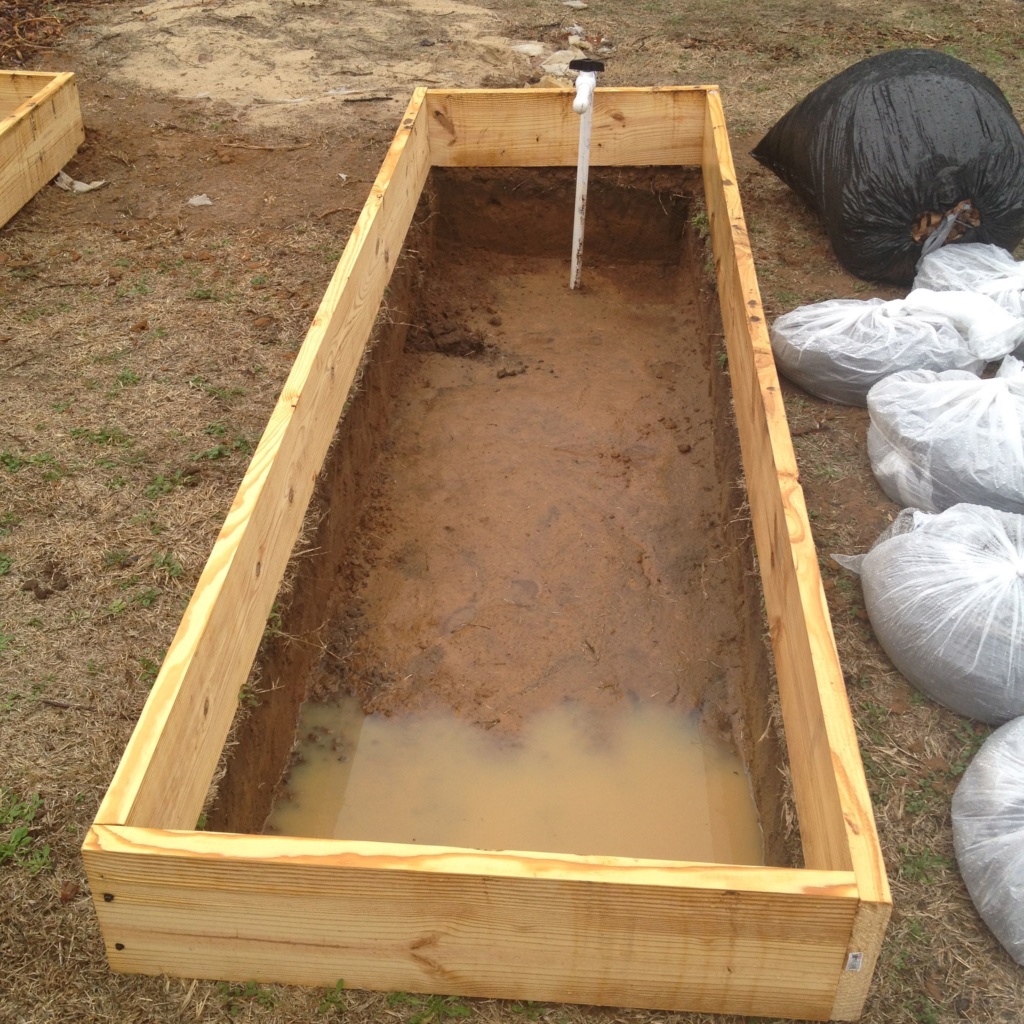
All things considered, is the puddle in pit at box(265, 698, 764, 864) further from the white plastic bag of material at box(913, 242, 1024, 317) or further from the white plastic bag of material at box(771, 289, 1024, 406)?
the white plastic bag of material at box(913, 242, 1024, 317)

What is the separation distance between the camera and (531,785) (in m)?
2.94

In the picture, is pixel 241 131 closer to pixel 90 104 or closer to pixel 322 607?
pixel 90 104

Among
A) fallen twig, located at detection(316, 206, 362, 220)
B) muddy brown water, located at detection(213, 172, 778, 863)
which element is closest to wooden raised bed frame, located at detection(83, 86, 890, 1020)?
muddy brown water, located at detection(213, 172, 778, 863)

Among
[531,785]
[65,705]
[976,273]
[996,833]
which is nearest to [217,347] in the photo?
[65,705]

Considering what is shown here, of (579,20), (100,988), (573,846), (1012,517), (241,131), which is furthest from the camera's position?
(579,20)

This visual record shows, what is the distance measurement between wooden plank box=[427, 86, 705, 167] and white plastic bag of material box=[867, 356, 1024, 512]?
6.89ft

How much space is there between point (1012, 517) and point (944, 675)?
0.58m

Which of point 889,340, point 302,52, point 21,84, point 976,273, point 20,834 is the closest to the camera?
point 20,834

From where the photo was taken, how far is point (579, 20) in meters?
8.31

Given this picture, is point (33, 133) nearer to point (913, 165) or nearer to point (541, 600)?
point (541, 600)

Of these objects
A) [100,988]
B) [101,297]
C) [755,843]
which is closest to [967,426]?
[755,843]

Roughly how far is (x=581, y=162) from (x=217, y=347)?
1.92 m

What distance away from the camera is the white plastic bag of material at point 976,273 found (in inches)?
166

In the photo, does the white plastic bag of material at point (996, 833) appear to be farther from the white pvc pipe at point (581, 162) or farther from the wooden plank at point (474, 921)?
the white pvc pipe at point (581, 162)
